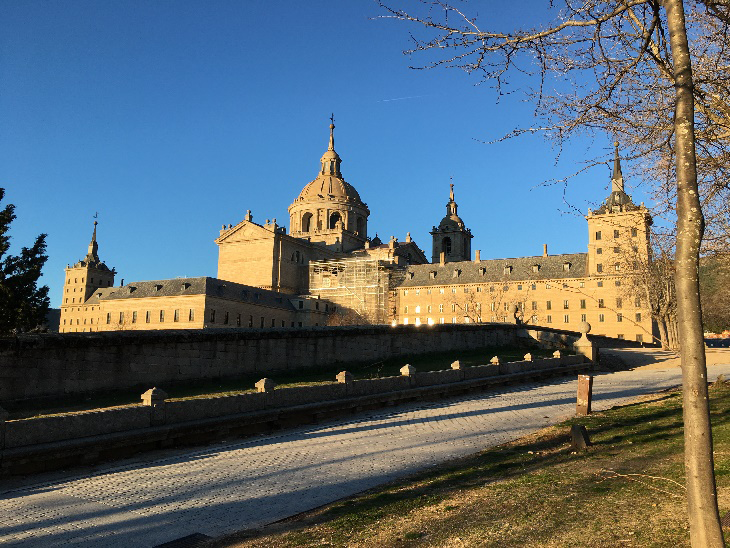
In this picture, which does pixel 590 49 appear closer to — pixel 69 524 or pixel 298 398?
pixel 69 524

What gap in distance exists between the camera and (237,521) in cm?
679

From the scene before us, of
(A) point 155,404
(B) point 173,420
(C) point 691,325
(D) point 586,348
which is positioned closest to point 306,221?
(D) point 586,348

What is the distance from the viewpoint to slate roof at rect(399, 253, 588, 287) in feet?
252

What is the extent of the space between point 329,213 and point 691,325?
94.6 metres

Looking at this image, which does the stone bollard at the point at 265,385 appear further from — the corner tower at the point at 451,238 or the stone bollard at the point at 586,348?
the corner tower at the point at 451,238

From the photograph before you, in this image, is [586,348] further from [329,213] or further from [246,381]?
[329,213]

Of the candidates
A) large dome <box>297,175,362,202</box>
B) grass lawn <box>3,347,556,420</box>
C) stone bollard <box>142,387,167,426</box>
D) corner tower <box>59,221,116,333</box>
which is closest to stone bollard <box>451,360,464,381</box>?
grass lawn <box>3,347,556,420</box>

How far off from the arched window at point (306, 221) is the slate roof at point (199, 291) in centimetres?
2970

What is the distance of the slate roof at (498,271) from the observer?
7681cm

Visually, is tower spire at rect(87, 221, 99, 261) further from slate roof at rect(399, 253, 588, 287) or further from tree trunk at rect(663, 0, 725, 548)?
tree trunk at rect(663, 0, 725, 548)

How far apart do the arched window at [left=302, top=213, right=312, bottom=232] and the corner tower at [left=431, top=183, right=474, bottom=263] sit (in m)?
23.1

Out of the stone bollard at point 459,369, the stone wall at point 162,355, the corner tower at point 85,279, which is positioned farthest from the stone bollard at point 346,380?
the corner tower at point 85,279

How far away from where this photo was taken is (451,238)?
10206 centimetres

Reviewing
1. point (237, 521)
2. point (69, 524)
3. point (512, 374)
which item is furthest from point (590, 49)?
point (512, 374)
